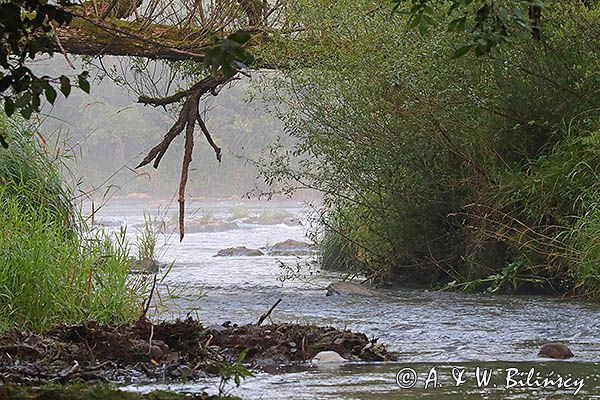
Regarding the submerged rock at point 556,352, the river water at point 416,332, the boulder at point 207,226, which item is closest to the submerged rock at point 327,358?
the river water at point 416,332

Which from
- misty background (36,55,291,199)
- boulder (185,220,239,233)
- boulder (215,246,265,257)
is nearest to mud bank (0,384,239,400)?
boulder (215,246,265,257)

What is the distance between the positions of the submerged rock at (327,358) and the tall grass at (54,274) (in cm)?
121

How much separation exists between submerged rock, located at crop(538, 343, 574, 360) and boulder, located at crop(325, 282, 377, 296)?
4.21m

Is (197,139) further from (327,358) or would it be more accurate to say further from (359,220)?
(327,358)

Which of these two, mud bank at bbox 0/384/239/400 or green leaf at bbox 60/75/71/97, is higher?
green leaf at bbox 60/75/71/97

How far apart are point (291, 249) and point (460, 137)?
9.58m

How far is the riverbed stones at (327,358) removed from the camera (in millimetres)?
5652

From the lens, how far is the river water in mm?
4746

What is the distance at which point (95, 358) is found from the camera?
5.36m

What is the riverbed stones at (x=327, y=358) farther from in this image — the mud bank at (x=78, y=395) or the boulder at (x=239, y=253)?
the boulder at (x=239, y=253)

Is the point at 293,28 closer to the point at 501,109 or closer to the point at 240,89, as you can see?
the point at 501,109

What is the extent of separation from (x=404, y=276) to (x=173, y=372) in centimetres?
632

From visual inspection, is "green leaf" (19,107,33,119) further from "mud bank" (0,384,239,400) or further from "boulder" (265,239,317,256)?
"boulder" (265,239,317,256)

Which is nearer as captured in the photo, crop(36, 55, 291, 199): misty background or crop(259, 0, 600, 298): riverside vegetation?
crop(259, 0, 600, 298): riverside vegetation
